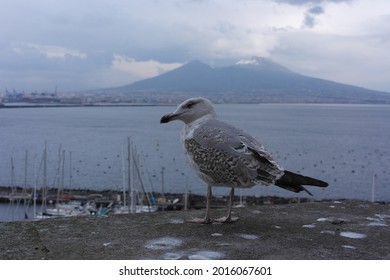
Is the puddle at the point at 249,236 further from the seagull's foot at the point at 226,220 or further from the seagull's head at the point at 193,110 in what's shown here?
the seagull's head at the point at 193,110

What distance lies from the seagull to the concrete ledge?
331 mm

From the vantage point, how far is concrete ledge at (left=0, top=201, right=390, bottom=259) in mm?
2641

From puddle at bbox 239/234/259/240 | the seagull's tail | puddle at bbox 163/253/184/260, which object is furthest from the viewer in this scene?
the seagull's tail

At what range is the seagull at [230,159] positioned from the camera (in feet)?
10.5

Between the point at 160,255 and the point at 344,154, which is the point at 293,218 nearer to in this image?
the point at 160,255

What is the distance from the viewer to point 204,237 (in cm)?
304

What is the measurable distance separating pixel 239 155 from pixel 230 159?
74 millimetres

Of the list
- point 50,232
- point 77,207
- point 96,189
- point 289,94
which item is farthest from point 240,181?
point 289,94

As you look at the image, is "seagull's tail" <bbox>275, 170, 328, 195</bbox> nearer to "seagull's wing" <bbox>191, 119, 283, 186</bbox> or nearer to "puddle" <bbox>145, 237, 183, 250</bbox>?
"seagull's wing" <bbox>191, 119, 283, 186</bbox>

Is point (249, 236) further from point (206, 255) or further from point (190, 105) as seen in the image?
point (190, 105)

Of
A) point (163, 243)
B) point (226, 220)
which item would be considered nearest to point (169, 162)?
→ point (226, 220)

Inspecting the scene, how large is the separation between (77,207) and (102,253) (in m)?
26.0

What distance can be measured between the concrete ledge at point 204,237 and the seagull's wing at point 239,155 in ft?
1.36

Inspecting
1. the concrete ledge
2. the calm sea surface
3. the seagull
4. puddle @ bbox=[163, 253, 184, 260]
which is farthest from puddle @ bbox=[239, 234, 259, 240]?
the calm sea surface
